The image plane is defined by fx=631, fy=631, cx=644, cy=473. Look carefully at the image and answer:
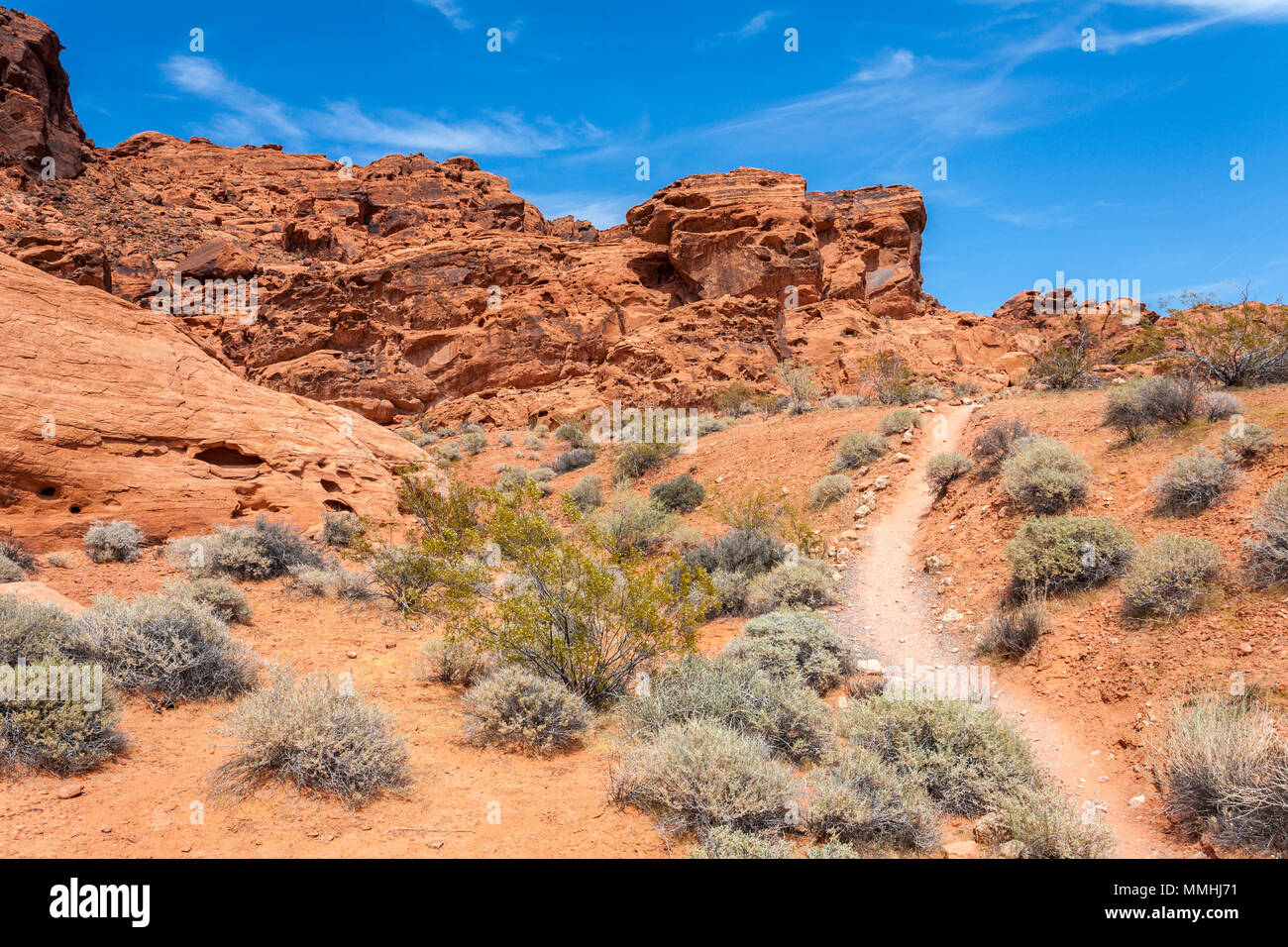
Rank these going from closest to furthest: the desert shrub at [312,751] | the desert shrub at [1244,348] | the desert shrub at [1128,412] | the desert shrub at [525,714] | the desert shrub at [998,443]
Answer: the desert shrub at [312,751] → the desert shrub at [525,714] → the desert shrub at [1128,412] → the desert shrub at [1244,348] → the desert shrub at [998,443]

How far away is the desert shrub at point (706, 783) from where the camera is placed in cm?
362

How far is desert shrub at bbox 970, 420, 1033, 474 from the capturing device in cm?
1059

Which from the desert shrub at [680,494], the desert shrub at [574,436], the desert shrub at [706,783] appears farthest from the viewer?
the desert shrub at [574,436]

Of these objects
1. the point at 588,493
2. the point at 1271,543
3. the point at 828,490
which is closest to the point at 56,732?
the point at 1271,543

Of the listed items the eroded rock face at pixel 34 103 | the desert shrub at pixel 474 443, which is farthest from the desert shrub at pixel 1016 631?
the eroded rock face at pixel 34 103

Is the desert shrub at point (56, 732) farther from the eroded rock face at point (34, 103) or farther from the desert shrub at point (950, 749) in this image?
the eroded rock face at point (34, 103)

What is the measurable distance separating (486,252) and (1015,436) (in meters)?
27.1

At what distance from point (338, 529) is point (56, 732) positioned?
22.0 ft

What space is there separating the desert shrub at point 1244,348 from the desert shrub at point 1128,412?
154 cm

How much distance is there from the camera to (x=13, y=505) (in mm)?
8250

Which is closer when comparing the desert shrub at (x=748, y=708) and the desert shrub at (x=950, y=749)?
the desert shrub at (x=950, y=749)

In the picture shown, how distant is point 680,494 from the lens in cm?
1473

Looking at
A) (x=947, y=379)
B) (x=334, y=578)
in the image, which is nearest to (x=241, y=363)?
(x=334, y=578)
